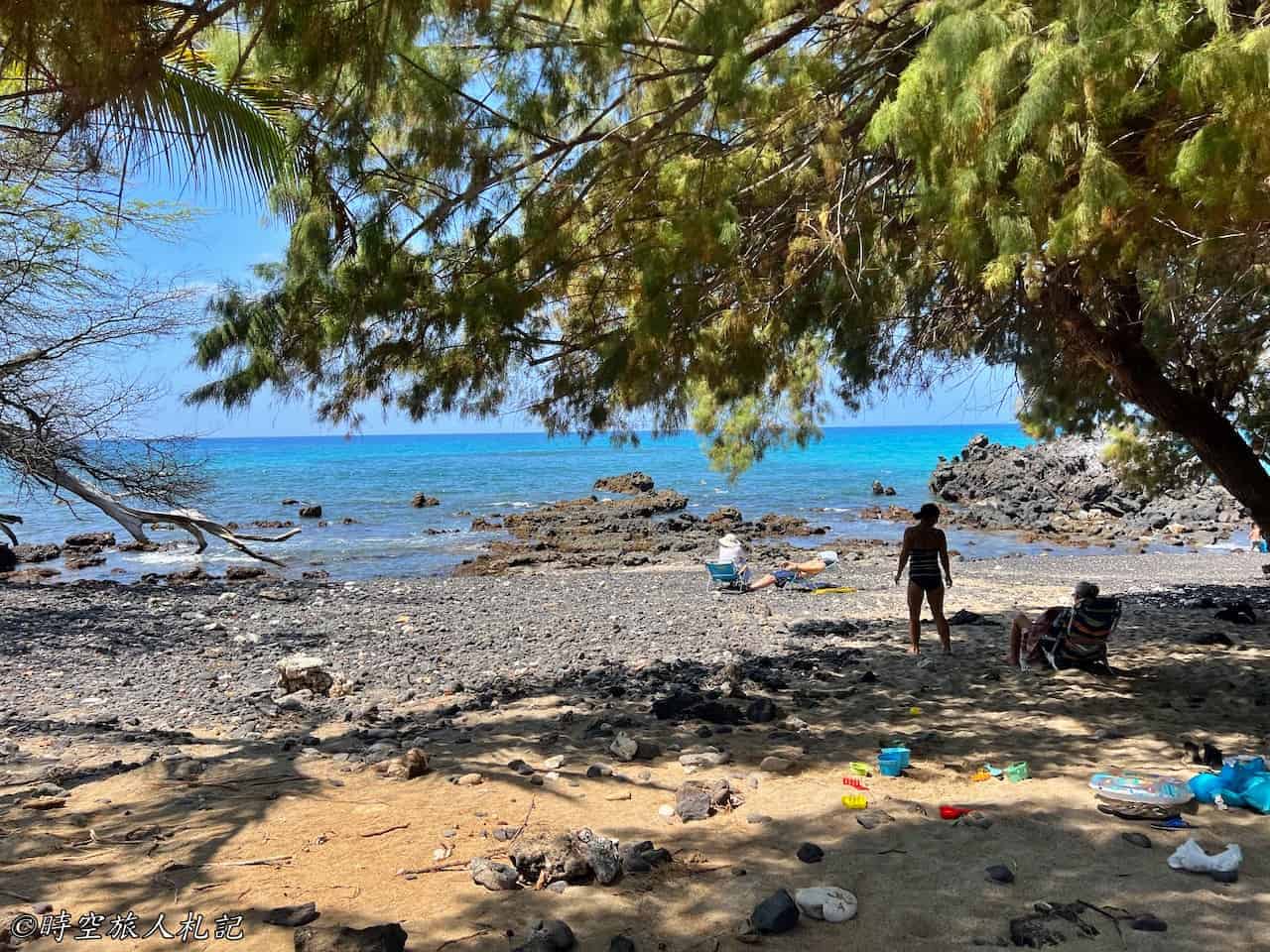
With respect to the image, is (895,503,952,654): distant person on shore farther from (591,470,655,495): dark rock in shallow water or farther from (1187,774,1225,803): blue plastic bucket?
(591,470,655,495): dark rock in shallow water

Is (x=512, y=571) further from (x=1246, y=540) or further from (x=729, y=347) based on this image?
(x=1246, y=540)

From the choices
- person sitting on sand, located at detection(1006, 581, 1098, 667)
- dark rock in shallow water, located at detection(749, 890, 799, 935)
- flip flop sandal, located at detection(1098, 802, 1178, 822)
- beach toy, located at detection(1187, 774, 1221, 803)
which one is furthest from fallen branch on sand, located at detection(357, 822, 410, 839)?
person sitting on sand, located at detection(1006, 581, 1098, 667)

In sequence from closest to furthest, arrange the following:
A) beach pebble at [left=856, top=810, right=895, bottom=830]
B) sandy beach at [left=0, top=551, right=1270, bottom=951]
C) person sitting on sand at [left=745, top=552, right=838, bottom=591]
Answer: sandy beach at [left=0, top=551, right=1270, bottom=951], beach pebble at [left=856, top=810, right=895, bottom=830], person sitting on sand at [left=745, top=552, right=838, bottom=591]

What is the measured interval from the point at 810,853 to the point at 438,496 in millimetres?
37549

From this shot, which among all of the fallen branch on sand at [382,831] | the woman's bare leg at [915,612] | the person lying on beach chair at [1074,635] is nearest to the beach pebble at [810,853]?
the fallen branch on sand at [382,831]

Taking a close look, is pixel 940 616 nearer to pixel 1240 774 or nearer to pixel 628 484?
pixel 1240 774

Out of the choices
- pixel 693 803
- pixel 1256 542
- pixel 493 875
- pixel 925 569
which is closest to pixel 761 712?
pixel 693 803

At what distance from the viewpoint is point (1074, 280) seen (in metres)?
5.75

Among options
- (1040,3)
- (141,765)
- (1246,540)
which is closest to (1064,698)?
(1040,3)

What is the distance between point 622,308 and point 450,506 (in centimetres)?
3097

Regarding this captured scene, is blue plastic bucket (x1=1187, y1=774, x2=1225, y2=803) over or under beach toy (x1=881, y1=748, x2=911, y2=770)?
over

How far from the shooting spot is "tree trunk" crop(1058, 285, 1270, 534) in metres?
6.55

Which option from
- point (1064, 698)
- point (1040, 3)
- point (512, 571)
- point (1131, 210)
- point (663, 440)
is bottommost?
point (512, 571)

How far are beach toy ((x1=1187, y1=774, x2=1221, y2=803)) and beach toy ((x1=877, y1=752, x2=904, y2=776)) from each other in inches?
52.6
